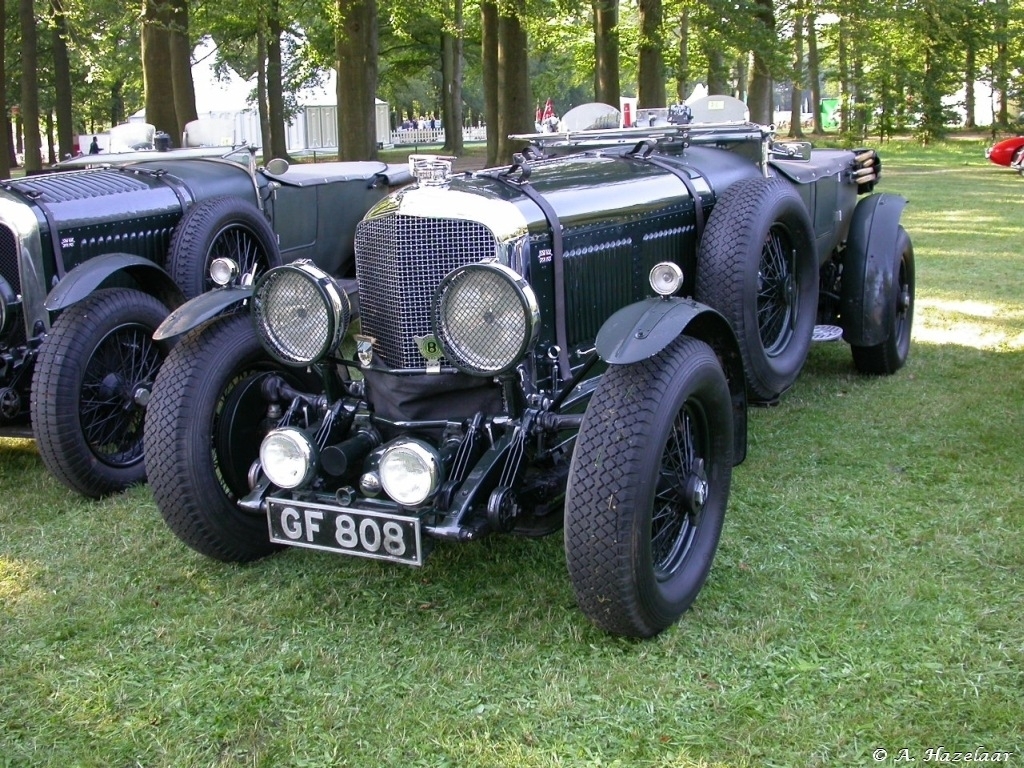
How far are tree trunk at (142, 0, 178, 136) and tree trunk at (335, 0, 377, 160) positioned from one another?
2.21 metres

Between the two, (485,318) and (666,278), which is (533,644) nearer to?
(485,318)

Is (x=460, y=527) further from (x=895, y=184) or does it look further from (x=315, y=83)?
(x=315, y=83)

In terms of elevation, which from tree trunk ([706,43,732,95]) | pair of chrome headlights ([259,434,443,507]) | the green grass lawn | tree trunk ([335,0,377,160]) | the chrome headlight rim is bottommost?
the green grass lawn

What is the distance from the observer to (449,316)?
140 inches

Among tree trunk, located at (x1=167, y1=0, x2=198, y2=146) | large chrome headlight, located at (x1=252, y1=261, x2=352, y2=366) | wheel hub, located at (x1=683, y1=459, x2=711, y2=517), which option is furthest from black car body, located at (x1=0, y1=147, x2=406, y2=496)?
tree trunk, located at (x1=167, y1=0, x2=198, y2=146)

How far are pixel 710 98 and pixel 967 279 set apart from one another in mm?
4630

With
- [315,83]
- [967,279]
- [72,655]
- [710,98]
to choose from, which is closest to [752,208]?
[710,98]

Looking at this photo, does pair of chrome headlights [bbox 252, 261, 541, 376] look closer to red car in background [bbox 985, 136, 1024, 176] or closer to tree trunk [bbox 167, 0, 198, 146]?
red car in background [bbox 985, 136, 1024, 176]

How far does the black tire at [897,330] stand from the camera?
20.8ft

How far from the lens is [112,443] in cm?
530

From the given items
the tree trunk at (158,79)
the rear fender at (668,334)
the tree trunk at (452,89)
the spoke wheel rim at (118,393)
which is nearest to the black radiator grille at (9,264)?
the spoke wheel rim at (118,393)

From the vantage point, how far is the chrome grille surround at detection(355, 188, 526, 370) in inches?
147

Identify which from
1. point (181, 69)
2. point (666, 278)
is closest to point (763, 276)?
point (666, 278)

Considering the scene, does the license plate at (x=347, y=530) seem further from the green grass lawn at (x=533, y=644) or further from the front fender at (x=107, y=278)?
the front fender at (x=107, y=278)
